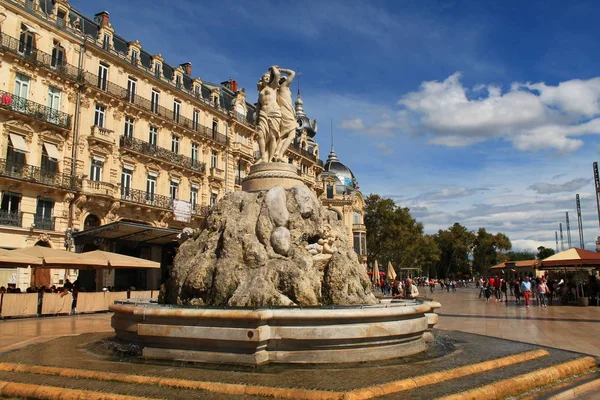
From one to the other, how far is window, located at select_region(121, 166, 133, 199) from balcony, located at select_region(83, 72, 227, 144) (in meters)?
4.36

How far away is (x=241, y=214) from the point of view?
10.3 metres

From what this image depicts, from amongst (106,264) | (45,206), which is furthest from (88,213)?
(106,264)

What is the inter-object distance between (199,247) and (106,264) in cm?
1168

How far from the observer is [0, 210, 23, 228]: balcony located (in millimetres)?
23141

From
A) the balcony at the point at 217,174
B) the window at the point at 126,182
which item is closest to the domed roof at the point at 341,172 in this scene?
the balcony at the point at 217,174

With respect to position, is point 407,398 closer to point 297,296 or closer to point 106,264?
point 297,296

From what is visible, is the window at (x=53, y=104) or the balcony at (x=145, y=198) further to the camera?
the balcony at (x=145, y=198)

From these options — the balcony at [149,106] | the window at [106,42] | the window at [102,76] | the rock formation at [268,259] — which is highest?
the window at [106,42]

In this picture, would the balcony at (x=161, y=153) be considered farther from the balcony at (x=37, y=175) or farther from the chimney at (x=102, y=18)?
the chimney at (x=102, y=18)

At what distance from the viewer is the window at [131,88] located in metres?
31.4

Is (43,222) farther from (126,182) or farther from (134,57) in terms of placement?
(134,57)

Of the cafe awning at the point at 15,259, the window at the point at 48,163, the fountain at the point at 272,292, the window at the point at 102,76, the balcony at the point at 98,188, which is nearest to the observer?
the fountain at the point at 272,292

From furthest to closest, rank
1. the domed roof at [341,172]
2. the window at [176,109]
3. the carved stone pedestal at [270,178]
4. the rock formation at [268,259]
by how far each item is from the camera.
A: 1. the domed roof at [341,172]
2. the window at [176,109]
3. the carved stone pedestal at [270,178]
4. the rock formation at [268,259]

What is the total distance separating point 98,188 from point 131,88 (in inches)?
311
